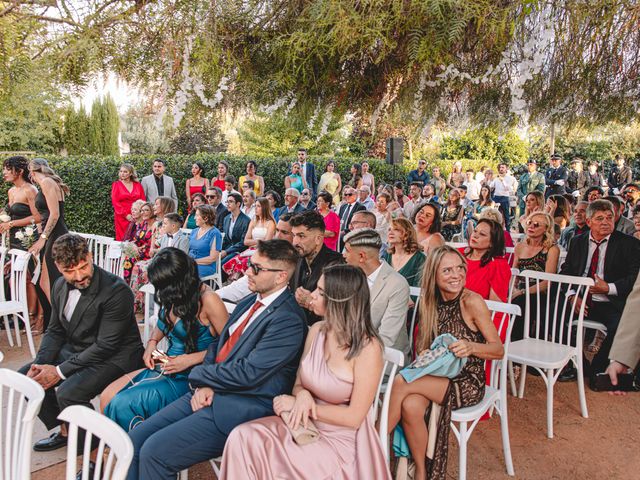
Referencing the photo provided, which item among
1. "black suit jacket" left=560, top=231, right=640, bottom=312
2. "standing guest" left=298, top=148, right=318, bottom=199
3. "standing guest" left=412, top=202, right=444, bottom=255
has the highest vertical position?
"standing guest" left=298, top=148, right=318, bottom=199

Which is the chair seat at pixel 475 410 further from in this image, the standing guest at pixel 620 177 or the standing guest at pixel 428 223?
the standing guest at pixel 620 177

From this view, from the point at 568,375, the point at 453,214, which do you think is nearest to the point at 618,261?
the point at 568,375

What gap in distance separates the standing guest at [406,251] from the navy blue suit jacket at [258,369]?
5.47 ft

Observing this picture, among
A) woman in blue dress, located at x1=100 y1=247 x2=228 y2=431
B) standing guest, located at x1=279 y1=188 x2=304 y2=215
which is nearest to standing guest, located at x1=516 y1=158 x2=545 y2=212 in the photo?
standing guest, located at x1=279 y1=188 x2=304 y2=215

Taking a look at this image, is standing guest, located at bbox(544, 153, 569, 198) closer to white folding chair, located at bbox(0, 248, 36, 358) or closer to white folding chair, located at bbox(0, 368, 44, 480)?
white folding chair, located at bbox(0, 248, 36, 358)

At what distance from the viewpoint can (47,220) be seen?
199 inches

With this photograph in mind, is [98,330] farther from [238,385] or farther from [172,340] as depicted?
[238,385]

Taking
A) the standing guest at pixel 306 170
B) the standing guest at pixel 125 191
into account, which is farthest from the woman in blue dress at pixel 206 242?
the standing guest at pixel 306 170

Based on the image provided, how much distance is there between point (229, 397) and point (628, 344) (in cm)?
160

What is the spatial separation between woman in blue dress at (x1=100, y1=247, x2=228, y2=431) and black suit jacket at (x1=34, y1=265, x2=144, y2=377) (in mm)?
165

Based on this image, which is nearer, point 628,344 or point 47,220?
point 628,344

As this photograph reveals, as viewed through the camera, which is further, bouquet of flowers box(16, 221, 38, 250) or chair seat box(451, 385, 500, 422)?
bouquet of flowers box(16, 221, 38, 250)

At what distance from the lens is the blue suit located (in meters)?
2.14

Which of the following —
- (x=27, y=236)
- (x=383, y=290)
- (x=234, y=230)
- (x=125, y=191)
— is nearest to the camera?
(x=383, y=290)
